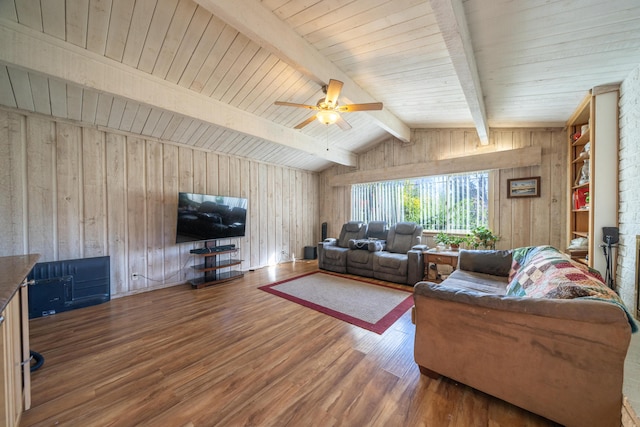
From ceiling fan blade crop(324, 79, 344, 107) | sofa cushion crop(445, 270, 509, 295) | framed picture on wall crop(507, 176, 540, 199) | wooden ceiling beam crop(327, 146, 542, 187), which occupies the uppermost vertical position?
ceiling fan blade crop(324, 79, 344, 107)

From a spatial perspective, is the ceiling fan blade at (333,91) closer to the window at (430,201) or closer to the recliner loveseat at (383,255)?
the recliner loveseat at (383,255)

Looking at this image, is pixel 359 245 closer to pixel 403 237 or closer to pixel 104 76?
pixel 403 237

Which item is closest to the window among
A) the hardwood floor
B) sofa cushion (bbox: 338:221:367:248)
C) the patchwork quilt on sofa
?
sofa cushion (bbox: 338:221:367:248)

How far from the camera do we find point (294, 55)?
2271 millimetres

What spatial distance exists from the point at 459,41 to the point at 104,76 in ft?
10.4

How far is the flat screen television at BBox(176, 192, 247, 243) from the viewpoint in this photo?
142 inches

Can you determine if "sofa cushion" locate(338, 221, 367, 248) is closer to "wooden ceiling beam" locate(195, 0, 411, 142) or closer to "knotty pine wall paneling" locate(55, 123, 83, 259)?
"wooden ceiling beam" locate(195, 0, 411, 142)

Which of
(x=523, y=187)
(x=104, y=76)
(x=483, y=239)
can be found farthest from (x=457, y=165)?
(x=104, y=76)

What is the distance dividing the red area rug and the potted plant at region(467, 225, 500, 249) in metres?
1.50

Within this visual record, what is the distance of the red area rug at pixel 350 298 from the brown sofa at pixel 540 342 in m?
0.88

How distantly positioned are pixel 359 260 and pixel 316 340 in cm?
225

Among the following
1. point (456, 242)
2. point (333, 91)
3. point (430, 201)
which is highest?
point (333, 91)

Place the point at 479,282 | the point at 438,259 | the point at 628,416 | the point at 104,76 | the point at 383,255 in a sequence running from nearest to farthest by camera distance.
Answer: the point at 628,416, the point at 104,76, the point at 479,282, the point at 438,259, the point at 383,255

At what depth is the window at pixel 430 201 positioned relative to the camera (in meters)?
4.37
